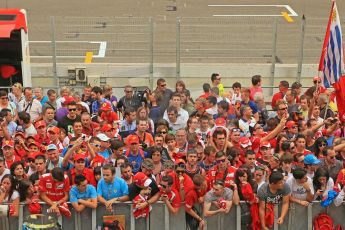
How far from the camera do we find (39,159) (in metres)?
12.5

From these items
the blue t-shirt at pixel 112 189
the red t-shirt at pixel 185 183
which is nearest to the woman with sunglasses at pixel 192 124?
the red t-shirt at pixel 185 183

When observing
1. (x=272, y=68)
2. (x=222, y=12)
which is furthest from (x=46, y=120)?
(x=222, y=12)

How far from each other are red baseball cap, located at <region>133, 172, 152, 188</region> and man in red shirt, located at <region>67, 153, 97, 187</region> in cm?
74

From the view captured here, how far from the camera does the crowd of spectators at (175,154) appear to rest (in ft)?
39.4

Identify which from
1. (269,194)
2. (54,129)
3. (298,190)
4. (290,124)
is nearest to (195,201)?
(269,194)

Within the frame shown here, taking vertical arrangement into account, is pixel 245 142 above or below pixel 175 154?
above

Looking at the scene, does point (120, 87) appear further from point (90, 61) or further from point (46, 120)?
point (46, 120)

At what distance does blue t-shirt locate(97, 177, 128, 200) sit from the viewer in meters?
12.1

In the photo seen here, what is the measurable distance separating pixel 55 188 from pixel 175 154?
7.67ft

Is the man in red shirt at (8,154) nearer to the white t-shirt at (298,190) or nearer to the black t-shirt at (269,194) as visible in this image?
the black t-shirt at (269,194)

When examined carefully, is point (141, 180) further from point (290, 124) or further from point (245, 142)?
point (290, 124)

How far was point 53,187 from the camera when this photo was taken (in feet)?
39.8

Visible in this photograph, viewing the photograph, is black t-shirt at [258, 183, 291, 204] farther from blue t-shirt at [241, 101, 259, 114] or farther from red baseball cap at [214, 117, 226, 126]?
blue t-shirt at [241, 101, 259, 114]

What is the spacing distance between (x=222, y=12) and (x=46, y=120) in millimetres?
13598
